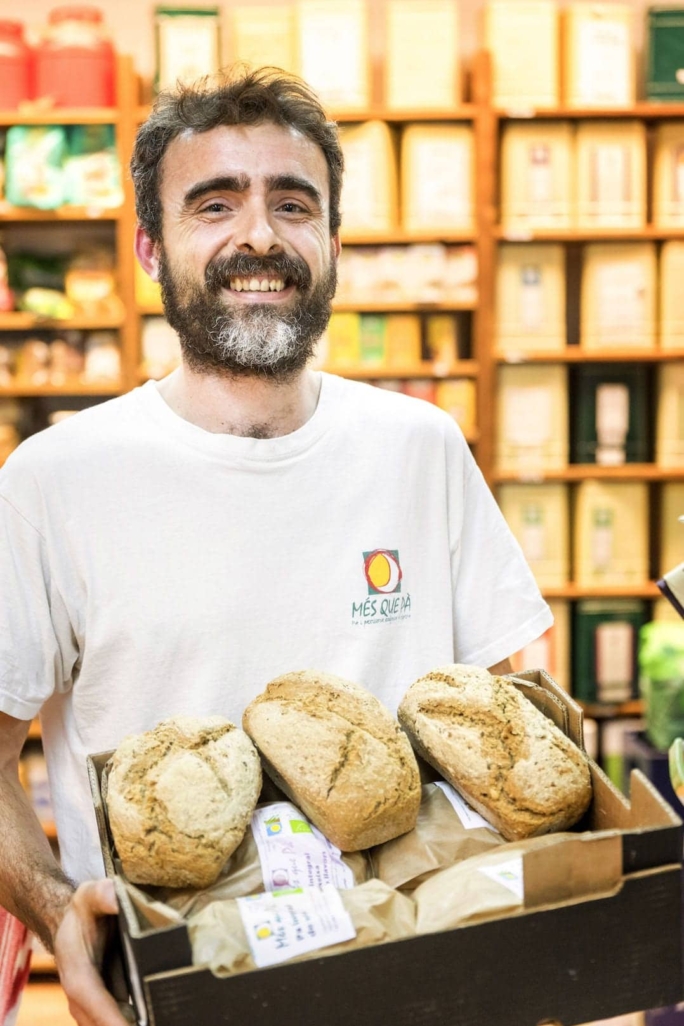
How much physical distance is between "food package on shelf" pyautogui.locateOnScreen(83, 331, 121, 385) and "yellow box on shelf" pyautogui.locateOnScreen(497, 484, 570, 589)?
4.69 ft

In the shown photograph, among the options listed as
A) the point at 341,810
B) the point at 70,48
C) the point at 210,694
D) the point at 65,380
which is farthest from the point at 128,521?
the point at 70,48

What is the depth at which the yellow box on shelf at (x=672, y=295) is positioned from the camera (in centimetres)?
352

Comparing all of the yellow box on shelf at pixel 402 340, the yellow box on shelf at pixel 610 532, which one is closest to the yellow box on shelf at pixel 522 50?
the yellow box on shelf at pixel 402 340

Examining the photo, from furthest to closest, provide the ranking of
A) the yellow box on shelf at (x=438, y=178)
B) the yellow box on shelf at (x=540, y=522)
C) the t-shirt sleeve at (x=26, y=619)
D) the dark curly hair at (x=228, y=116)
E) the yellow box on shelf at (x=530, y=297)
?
the yellow box on shelf at (x=540, y=522)
the yellow box on shelf at (x=530, y=297)
the yellow box on shelf at (x=438, y=178)
the dark curly hair at (x=228, y=116)
the t-shirt sleeve at (x=26, y=619)

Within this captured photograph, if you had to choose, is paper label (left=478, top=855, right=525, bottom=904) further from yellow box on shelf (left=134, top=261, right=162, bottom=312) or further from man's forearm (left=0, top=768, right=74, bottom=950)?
yellow box on shelf (left=134, top=261, right=162, bottom=312)

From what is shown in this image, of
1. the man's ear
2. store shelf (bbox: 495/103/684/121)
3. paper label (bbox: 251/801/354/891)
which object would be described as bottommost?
paper label (bbox: 251/801/354/891)

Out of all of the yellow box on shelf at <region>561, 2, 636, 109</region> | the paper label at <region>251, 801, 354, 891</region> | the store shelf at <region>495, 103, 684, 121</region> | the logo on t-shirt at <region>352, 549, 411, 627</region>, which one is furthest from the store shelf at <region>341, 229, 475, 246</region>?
the paper label at <region>251, 801, 354, 891</region>

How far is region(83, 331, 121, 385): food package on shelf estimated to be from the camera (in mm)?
3582

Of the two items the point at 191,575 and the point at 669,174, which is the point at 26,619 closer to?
the point at 191,575

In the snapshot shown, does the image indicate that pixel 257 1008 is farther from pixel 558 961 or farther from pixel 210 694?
pixel 210 694

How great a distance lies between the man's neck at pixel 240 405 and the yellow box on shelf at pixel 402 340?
2288 mm

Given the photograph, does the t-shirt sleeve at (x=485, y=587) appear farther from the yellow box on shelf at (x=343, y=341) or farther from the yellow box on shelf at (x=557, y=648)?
the yellow box on shelf at (x=557, y=648)

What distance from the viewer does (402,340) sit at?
363cm

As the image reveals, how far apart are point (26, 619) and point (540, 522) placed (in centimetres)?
269
